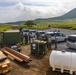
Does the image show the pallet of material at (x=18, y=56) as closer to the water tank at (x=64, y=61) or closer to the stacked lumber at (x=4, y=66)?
the stacked lumber at (x=4, y=66)

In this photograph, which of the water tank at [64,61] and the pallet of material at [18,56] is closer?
the water tank at [64,61]

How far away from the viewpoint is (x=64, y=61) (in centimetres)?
1313

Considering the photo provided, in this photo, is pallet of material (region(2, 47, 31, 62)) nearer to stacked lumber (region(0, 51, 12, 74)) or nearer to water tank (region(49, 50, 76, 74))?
stacked lumber (region(0, 51, 12, 74))

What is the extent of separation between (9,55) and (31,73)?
3924 mm

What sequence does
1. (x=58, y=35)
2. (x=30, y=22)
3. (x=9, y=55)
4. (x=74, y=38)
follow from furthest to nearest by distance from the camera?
(x=30, y=22)
(x=58, y=35)
(x=74, y=38)
(x=9, y=55)

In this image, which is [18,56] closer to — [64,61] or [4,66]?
[4,66]

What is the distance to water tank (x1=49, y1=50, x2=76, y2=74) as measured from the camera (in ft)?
42.7

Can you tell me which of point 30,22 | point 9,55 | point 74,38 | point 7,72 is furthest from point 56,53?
point 30,22

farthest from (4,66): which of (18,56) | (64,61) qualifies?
(64,61)

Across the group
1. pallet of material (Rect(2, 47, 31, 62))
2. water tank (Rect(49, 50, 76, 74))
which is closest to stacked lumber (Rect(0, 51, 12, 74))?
pallet of material (Rect(2, 47, 31, 62))

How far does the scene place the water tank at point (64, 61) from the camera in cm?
1302

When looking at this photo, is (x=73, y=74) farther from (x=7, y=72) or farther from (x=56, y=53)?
(x=7, y=72)

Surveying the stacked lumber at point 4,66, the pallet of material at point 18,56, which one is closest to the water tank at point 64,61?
the pallet of material at point 18,56

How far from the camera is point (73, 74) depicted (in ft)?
44.3
